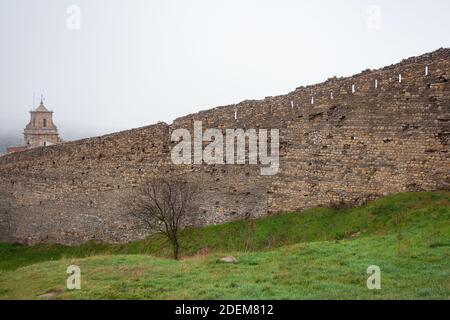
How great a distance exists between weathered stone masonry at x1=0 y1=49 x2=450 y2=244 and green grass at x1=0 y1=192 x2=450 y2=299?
102 centimetres

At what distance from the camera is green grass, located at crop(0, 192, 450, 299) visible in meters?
10.4

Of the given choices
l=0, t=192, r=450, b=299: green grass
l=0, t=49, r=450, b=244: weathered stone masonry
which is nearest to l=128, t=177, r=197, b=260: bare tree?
l=0, t=49, r=450, b=244: weathered stone masonry

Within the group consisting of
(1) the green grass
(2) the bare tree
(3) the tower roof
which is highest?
(3) the tower roof

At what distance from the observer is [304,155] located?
850 inches

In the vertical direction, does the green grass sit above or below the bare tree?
below

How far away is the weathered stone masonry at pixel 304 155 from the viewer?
740 inches

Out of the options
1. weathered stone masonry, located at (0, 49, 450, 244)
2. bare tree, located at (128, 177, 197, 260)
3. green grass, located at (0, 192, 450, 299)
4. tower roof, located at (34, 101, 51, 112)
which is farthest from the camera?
tower roof, located at (34, 101, 51, 112)

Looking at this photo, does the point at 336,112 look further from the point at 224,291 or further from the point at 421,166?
the point at 224,291

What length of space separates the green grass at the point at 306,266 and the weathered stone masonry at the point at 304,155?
102 cm

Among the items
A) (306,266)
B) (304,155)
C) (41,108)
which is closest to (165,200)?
(304,155)

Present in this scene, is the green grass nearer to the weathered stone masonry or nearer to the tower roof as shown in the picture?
the weathered stone masonry

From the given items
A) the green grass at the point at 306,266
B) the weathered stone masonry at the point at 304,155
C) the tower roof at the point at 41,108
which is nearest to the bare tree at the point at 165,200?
the weathered stone masonry at the point at 304,155

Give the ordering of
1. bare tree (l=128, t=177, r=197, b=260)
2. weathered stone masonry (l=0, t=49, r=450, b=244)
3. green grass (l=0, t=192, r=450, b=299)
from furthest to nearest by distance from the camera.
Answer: bare tree (l=128, t=177, r=197, b=260) → weathered stone masonry (l=0, t=49, r=450, b=244) → green grass (l=0, t=192, r=450, b=299)

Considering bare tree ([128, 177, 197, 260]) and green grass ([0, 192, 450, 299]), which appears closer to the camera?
green grass ([0, 192, 450, 299])
